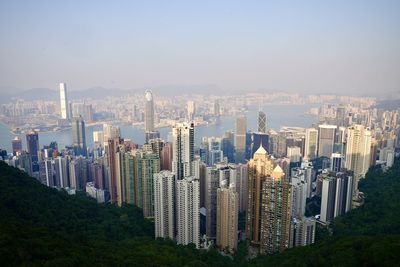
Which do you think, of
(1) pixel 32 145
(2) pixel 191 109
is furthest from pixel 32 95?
(2) pixel 191 109

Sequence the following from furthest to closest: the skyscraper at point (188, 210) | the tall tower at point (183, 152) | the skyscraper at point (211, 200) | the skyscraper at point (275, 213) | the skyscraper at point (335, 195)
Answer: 1. the skyscraper at point (335, 195)
2. the tall tower at point (183, 152)
3. the skyscraper at point (211, 200)
4. the skyscraper at point (188, 210)
5. the skyscraper at point (275, 213)

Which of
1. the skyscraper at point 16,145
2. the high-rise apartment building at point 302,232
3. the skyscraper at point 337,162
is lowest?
the high-rise apartment building at point 302,232

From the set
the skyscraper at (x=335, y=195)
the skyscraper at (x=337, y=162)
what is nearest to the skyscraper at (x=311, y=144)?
the skyscraper at (x=337, y=162)

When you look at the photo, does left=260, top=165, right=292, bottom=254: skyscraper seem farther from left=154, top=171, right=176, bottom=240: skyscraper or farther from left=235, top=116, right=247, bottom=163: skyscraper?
left=235, top=116, right=247, bottom=163: skyscraper

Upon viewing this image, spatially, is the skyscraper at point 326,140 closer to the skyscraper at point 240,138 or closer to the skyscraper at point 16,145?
the skyscraper at point 240,138

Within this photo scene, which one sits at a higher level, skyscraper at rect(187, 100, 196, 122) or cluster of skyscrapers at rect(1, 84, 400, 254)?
skyscraper at rect(187, 100, 196, 122)

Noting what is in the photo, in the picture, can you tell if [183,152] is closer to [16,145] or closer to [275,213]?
[275,213]

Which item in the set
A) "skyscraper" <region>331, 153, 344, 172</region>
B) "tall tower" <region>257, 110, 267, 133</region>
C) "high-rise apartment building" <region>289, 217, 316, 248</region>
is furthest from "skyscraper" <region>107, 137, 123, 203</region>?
"tall tower" <region>257, 110, 267, 133</region>
